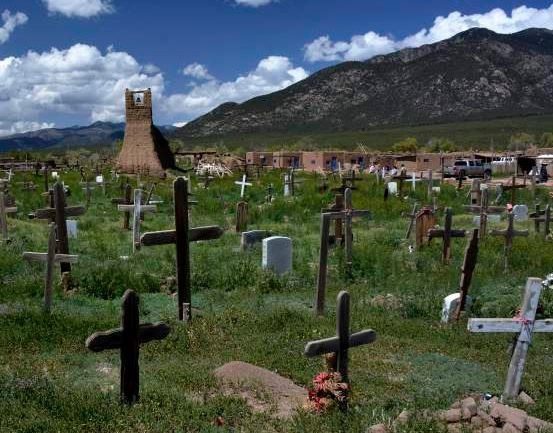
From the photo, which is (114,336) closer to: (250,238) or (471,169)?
(250,238)

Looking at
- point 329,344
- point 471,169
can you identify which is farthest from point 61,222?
point 471,169

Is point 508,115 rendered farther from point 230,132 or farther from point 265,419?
point 265,419

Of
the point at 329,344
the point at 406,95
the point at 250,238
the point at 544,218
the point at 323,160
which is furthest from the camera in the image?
the point at 406,95

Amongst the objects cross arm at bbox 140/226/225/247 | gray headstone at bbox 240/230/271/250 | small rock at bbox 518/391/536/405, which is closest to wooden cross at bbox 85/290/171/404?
cross arm at bbox 140/226/225/247

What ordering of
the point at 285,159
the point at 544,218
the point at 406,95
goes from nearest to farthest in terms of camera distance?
1. the point at 544,218
2. the point at 285,159
3. the point at 406,95

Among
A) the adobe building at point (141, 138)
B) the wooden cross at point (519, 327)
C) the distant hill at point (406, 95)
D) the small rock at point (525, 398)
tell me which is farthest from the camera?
the distant hill at point (406, 95)

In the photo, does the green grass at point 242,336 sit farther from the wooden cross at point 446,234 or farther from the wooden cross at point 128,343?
the wooden cross at point 446,234

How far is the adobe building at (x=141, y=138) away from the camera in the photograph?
44.6 m

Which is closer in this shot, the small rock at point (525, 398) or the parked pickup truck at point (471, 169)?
the small rock at point (525, 398)

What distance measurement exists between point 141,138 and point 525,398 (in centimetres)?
4072

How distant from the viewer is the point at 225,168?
50500 millimetres

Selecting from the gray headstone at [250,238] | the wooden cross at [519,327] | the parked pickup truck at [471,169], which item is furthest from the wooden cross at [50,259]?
the parked pickup truck at [471,169]

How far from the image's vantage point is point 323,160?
6009cm

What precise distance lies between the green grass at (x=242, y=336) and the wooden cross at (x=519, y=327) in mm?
289
